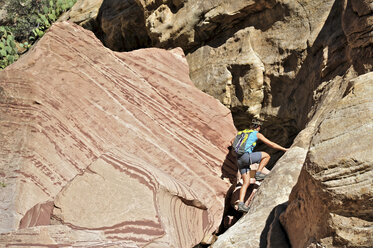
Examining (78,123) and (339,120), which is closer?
(339,120)

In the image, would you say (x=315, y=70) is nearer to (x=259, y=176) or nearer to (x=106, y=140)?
(x=259, y=176)

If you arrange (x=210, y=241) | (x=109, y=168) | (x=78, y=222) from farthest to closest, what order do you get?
1. (x=210, y=241)
2. (x=109, y=168)
3. (x=78, y=222)

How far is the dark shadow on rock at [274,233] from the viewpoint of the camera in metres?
4.99

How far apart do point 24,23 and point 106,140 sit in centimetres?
1207

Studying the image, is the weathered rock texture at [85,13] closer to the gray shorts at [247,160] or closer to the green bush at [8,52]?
the green bush at [8,52]

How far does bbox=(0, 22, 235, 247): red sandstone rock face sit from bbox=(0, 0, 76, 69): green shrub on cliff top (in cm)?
750

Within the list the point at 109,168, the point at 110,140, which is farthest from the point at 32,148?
the point at 109,168

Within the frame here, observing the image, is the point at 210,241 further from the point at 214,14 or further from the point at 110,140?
the point at 214,14

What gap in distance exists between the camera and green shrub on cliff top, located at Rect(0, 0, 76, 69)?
16078mm

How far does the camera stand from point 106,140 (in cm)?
806

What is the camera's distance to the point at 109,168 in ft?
22.4

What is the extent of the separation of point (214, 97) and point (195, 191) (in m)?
2.88

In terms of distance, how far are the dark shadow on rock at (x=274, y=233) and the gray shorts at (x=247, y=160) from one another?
186cm

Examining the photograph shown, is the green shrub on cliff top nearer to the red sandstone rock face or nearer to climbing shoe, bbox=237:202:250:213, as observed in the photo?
the red sandstone rock face
